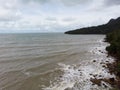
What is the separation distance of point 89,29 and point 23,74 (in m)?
174

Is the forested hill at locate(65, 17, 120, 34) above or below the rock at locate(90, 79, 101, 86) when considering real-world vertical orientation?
above

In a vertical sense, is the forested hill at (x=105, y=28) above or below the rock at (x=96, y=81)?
above

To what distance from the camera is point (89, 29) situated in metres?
188

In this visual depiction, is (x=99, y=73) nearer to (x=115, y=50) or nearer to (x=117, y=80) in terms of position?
(x=117, y=80)

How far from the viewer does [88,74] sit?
16.7 metres

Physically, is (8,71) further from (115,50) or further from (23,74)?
(115,50)

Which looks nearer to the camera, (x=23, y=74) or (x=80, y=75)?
(x=80, y=75)

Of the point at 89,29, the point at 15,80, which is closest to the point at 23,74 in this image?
the point at 15,80

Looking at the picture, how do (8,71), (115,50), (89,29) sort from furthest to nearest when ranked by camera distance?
(89,29), (115,50), (8,71)

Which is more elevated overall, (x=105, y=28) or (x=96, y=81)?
(x=105, y=28)

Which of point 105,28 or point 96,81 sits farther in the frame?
point 105,28

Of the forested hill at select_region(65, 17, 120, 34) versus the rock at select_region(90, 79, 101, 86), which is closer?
the rock at select_region(90, 79, 101, 86)

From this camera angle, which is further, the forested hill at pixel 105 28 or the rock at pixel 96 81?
the forested hill at pixel 105 28

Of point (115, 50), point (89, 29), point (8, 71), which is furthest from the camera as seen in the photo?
point (89, 29)
